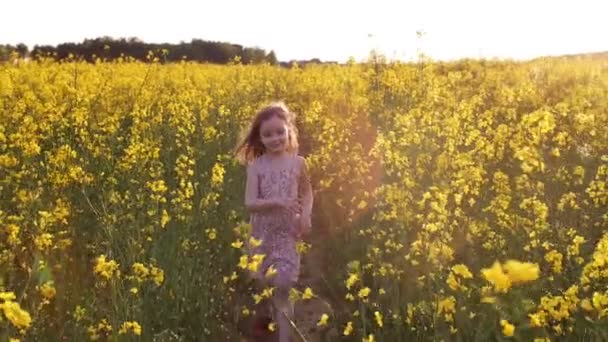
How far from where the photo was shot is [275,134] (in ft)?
13.3

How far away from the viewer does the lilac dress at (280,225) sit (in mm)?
3973

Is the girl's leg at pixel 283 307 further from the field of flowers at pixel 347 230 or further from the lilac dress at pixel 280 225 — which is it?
the field of flowers at pixel 347 230

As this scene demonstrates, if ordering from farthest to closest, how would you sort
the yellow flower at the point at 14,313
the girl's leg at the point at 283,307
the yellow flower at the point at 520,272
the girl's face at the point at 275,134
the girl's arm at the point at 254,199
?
the girl's face at the point at 275,134 < the girl's arm at the point at 254,199 < the girl's leg at the point at 283,307 < the yellow flower at the point at 14,313 < the yellow flower at the point at 520,272

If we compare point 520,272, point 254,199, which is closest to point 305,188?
point 254,199

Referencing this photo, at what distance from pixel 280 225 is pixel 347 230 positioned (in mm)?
1713

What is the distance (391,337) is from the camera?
3439 mm

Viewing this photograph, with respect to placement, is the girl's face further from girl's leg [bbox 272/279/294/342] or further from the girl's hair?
girl's leg [bbox 272/279/294/342]

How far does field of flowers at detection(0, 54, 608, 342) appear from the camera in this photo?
2631mm

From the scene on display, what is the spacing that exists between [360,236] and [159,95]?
553cm

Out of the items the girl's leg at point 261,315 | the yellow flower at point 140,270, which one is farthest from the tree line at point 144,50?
the yellow flower at point 140,270

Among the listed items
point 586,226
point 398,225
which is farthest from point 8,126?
point 586,226

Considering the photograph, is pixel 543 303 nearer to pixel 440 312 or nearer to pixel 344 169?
pixel 440 312

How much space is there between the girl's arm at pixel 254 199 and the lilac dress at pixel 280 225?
39mm

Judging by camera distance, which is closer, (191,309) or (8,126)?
(191,309)
